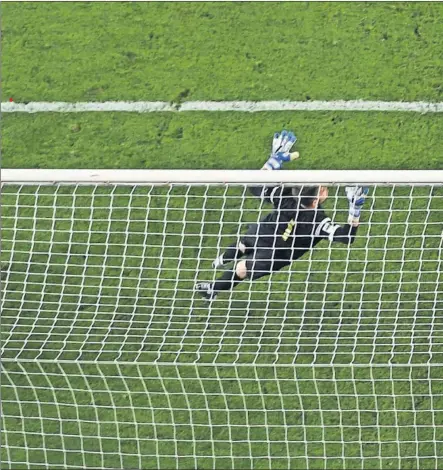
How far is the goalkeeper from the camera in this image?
4266 millimetres

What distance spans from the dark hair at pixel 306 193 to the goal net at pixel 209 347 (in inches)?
22.1

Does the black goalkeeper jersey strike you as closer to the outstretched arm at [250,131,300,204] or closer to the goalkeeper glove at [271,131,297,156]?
the outstretched arm at [250,131,300,204]

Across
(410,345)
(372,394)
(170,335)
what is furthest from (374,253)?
(170,335)

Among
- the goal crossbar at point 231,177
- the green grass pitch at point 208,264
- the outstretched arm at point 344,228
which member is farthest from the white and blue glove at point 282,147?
the goal crossbar at point 231,177

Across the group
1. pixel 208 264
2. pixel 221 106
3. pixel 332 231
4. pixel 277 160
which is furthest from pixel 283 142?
pixel 208 264

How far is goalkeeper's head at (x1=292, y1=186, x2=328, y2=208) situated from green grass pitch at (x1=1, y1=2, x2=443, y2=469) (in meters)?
0.58

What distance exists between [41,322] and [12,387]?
509 millimetres

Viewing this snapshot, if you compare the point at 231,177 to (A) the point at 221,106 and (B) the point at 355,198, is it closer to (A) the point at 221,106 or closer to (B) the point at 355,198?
(B) the point at 355,198

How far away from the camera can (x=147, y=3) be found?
504 centimetres

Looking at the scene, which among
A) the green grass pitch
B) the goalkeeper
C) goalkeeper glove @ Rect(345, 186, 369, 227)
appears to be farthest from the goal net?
goalkeeper glove @ Rect(345, 186, 369, 227)

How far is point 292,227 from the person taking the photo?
441 cm

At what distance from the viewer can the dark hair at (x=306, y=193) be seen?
419 centimetres

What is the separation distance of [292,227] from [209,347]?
1.10 metres

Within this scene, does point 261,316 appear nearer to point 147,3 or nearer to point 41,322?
point 41,322
